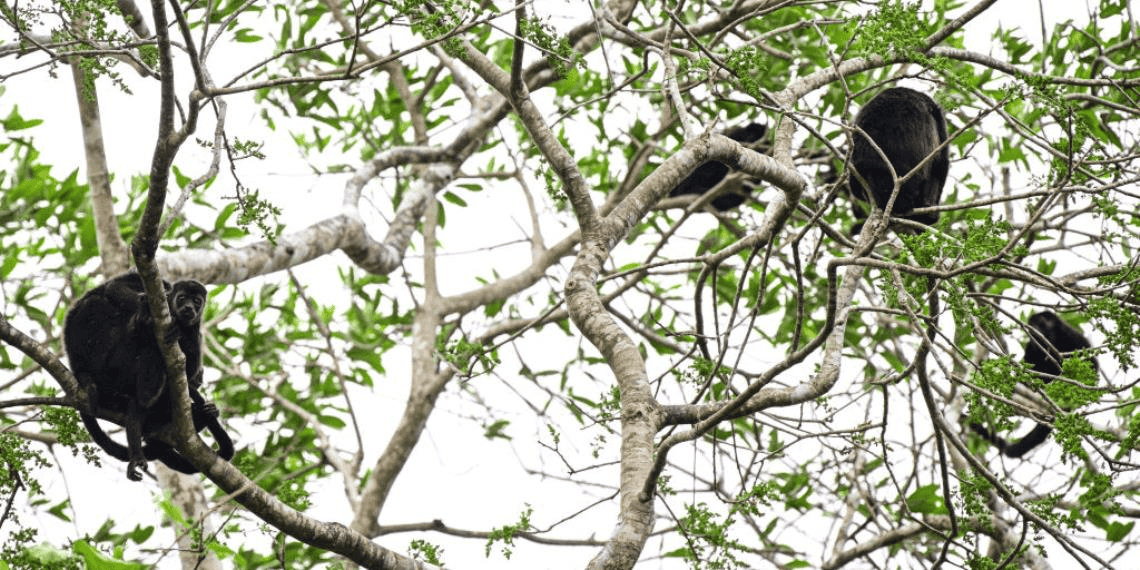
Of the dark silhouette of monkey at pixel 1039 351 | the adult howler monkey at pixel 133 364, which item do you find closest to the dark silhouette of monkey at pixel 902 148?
the dark silhouette of monkey at pixel 1039 351

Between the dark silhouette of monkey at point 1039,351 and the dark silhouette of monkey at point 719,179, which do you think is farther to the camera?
the dark silhouette of monkey at point 719,179

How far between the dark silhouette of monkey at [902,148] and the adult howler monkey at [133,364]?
12.4ft

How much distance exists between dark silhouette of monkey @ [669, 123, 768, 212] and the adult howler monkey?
4.69 m

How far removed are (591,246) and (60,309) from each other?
488 cm

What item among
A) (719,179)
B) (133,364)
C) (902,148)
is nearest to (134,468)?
(133,364)

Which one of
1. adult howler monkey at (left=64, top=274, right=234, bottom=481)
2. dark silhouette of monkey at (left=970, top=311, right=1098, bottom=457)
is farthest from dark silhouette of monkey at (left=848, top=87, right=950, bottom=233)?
adult howler monkey at (left=64, top=274, right=234, bottom=481)

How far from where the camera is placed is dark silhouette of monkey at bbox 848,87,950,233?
20.7 ft

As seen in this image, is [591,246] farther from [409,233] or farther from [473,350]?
[409,233]

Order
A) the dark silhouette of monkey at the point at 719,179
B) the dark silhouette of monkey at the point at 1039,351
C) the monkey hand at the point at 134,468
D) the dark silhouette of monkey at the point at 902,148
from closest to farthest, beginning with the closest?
the monkey hand at the point at 134,468 → the dark silhouette of monkey at the point at 902,148 → the dark silhouette of monkey at the point at 1039,351 → the dark silhouette of monkey at the point at 719,179

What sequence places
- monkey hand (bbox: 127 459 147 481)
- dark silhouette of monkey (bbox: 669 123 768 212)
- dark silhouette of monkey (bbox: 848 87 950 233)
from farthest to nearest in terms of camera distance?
1. dark silhouette of monkey (bbox: 669 123 768 212)
2. dark silhouette of monkey (bbox: 848 87 950 233)
3. monkey hand (bbox: 127 459 147 481)

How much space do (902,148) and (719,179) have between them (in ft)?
11.8

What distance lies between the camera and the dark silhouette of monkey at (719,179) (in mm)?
9062

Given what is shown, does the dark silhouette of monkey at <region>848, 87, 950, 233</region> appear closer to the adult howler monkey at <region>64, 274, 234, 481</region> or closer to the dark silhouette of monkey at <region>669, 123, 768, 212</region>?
the dark silhouette of monkey at <region>669, 123, 768, 212</region>

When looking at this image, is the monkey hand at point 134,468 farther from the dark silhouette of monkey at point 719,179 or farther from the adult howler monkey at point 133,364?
the dark silhouette of monkey at point 719,179
